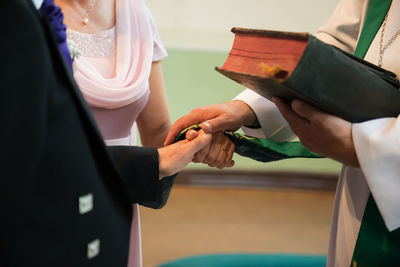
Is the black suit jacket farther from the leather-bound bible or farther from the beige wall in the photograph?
the beige wall

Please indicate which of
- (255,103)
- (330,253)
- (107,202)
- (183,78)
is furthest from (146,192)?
(183,78)

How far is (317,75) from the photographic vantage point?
0.90 m

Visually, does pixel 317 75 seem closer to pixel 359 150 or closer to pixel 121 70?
pixel 359 150

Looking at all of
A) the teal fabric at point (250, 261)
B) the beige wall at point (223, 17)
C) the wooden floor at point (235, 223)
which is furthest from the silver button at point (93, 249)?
the beige wall at point (223, 17)

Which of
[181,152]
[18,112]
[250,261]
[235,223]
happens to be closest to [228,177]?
[235,223]

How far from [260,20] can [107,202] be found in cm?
404

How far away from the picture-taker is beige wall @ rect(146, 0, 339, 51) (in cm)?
441

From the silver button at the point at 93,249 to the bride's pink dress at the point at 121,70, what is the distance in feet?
2.46

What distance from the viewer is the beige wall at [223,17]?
4.41 metres

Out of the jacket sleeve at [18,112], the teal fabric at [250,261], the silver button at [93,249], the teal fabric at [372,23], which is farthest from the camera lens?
the teal fabric at [250,261]

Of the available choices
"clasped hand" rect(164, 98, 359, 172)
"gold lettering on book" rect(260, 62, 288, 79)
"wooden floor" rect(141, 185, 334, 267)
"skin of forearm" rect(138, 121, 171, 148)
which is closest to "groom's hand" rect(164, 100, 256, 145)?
"clasped hand" rect(164, 98, 359, 172)

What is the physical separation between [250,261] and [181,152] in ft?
5.92

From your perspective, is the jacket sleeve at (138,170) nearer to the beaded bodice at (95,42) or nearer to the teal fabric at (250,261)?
the beaded bodice at (95,42)

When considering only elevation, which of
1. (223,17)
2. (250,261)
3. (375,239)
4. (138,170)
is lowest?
(250,261)
